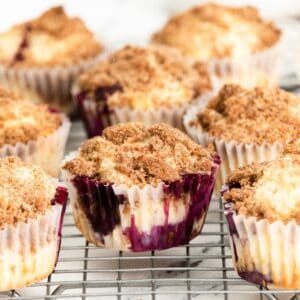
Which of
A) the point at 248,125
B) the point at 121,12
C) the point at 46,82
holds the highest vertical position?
the point at 121,12

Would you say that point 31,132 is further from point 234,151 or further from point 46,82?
point 46,82

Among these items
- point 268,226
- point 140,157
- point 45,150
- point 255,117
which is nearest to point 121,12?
point 45,150

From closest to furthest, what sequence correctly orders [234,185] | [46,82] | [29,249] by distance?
[29,249], [234,185], [46,82]

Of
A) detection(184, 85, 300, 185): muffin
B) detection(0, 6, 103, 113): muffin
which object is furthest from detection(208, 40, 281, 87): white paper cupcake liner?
detection(184, 85, 300, 185): muffin

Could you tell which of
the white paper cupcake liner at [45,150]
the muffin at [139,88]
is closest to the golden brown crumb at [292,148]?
the muffin at [139,88]

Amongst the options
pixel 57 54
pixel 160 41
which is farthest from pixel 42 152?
pixel 160 41

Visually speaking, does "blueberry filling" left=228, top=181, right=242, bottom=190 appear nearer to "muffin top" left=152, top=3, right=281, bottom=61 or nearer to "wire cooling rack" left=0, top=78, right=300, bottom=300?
"wire cooling rack" left=0, top=78, right=300, bottom=300

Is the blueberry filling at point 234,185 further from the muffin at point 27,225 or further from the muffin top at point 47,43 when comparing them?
the muffin top at point 47,43
